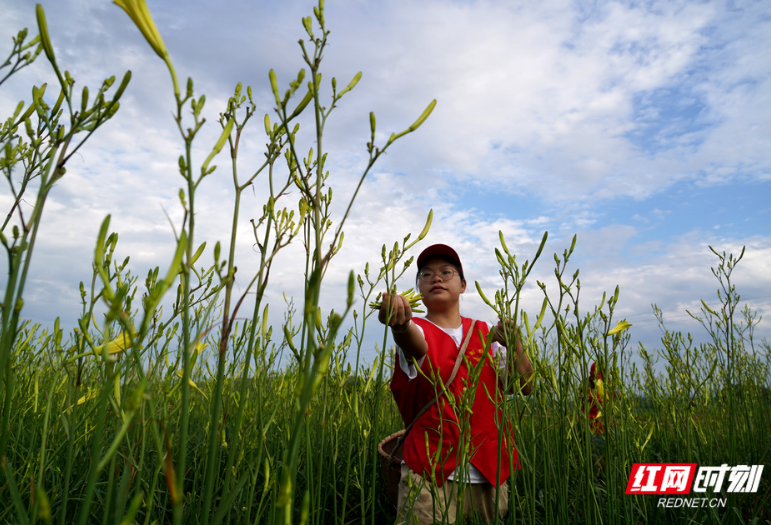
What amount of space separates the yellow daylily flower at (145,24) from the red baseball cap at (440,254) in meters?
2.79

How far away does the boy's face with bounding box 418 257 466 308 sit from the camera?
321 centimetres

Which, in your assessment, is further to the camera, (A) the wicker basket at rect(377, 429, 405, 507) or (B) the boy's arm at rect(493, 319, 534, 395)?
(A) the wicker basket at rect(377, 429, 405, 507)

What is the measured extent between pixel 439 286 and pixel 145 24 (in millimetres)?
2720

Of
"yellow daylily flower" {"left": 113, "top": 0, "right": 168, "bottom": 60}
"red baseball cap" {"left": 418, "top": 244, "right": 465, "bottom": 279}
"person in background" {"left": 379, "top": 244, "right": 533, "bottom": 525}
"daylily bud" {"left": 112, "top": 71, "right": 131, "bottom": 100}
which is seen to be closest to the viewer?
"yellow daylily flower" {"left": 113, "top": 0, "right": 168, "bottom": 60}

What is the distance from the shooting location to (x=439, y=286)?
322 cm

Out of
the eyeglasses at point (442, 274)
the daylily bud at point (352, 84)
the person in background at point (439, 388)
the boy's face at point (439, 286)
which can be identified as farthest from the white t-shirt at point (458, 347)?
the daylily bud at point (352, 84)

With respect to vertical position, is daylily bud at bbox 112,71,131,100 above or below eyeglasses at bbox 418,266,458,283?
below

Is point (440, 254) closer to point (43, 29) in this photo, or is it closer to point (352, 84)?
point (352, 84)

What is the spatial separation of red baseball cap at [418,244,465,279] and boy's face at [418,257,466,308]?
3 centimetres

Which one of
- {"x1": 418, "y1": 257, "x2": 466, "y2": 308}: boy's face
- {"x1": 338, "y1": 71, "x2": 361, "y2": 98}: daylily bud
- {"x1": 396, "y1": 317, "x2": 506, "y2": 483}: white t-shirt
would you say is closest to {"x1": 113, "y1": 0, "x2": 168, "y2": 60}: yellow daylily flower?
{"x1": 338, "y1": 71, "x2": 361, "y2": 98}: daylily bud

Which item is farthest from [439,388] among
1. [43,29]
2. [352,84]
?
[43,29]

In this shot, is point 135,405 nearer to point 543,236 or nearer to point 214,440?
point 214,440

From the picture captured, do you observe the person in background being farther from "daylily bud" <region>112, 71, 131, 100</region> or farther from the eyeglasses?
"daylily bud" <region>112, 71, 131, 100</region>

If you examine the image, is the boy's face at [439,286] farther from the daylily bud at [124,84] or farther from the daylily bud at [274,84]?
the daylily bud at [124,84]
